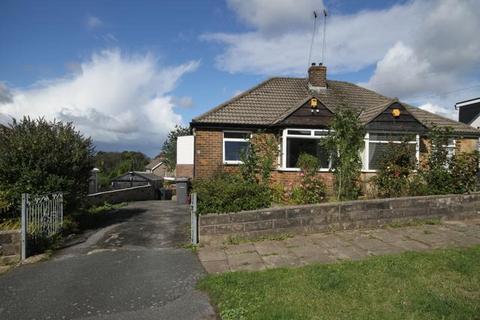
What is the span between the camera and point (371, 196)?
10500 millimetres

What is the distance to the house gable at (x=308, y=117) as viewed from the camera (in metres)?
13.5

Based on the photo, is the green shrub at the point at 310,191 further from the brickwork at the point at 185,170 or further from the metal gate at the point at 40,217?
the brickwork at the point at 185,170

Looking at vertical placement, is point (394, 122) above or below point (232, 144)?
above

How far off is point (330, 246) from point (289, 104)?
10.0m

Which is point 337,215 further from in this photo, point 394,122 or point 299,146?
point 394,122

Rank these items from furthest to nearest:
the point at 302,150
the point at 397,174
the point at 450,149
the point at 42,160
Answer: the point at 302,150, the point at 450,149, the point at 397,174, the point at 42,160

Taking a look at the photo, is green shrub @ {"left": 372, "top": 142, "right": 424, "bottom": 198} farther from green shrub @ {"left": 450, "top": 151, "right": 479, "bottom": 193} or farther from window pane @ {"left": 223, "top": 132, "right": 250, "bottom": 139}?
window pane @ {"left": 223, "top": 132, "right": 250, "bottom": 139}

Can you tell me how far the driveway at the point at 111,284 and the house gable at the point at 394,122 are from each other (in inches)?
328

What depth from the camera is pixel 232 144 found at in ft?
47.9

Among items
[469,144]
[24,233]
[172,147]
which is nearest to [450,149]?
[469,144]

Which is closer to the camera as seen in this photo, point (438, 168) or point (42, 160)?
point (42, 160)

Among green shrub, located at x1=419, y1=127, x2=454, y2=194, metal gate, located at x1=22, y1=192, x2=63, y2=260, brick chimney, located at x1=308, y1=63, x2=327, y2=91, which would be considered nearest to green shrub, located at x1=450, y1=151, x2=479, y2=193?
green shrub, located at x1=419, y1=127, x2=454, y2=194

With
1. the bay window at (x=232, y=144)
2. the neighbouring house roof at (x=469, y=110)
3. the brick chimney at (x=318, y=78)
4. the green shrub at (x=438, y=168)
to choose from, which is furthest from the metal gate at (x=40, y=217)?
the neighbouring house roof at (x=469, y=110)

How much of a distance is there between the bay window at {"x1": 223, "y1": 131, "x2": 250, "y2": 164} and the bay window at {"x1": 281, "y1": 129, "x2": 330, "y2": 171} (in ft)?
5.68
